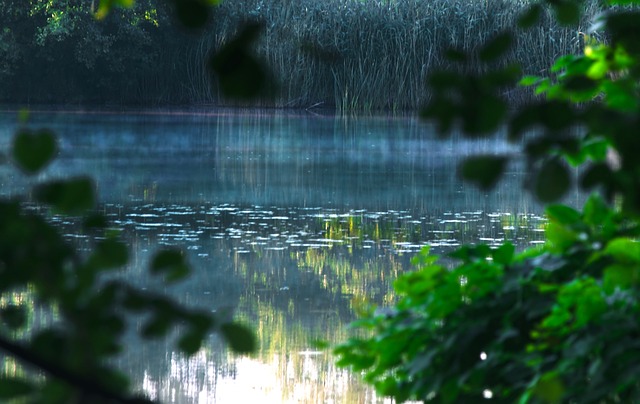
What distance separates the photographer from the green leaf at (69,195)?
0.93 metres

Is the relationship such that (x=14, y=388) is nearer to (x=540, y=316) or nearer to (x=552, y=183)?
(x=552, y=183)

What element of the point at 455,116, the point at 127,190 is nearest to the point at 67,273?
the point at 455,116

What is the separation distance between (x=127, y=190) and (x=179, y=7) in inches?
312

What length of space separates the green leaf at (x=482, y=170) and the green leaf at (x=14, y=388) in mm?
386

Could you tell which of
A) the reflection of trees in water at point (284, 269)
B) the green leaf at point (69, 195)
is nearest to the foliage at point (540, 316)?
the reflection of trees in water at point (284, 269)

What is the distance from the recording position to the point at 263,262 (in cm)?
578

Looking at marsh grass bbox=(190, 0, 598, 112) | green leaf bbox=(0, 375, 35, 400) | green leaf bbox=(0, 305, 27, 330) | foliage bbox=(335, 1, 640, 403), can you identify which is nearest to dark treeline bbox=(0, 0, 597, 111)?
marsh grass bbox=(190, 0, 598, 112)

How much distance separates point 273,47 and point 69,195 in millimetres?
20329

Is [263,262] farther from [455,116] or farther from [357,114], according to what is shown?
[357,114]

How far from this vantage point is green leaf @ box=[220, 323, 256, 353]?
38.4 inches

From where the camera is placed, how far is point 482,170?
3.12ft

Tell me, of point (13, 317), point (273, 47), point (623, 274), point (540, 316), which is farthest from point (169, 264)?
point (273, 47)

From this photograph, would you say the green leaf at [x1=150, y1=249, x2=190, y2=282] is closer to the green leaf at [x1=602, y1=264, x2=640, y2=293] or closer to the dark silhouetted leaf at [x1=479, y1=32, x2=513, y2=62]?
the dark silhouetted leaf at [x1=479, y1=32, x2=513, y2=62]

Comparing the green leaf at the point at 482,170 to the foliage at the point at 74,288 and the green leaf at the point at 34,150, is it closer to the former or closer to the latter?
the foliage at the point at 74,288
